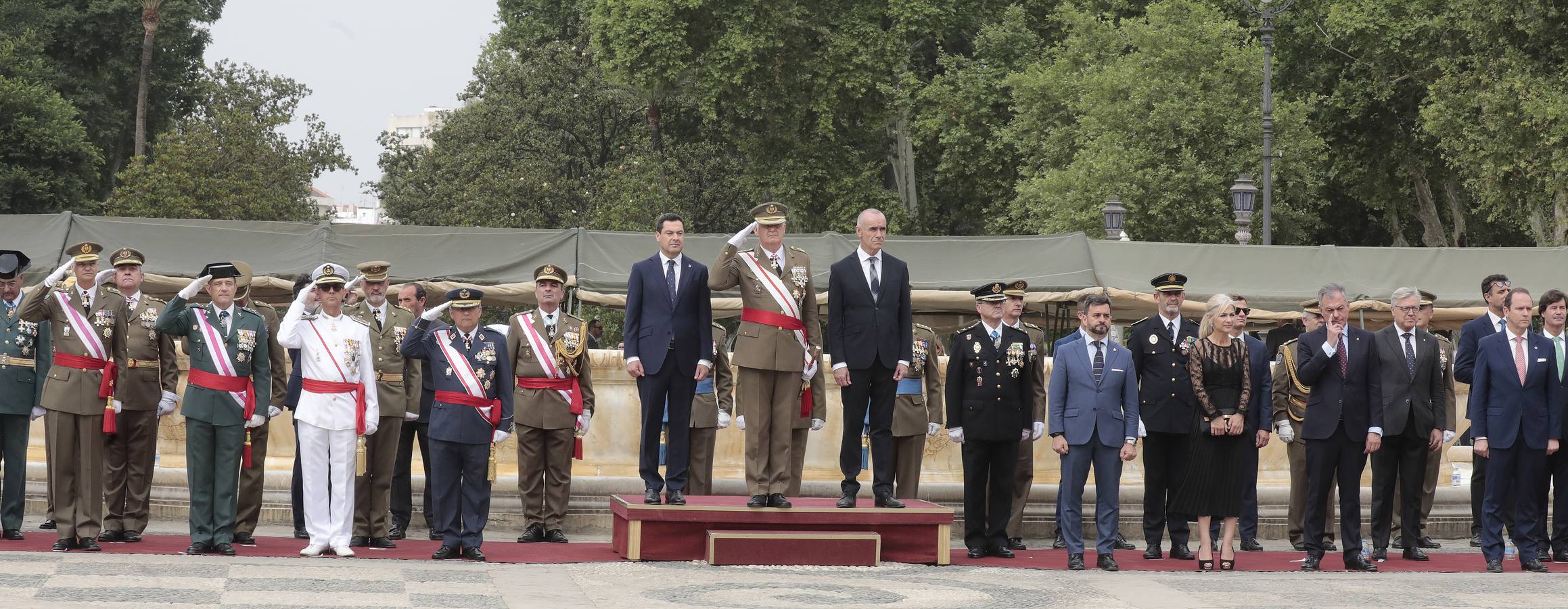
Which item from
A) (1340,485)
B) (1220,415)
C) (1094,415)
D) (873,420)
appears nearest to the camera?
(873,420)

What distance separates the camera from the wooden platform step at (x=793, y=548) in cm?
996

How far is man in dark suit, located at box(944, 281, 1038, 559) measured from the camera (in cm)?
1091

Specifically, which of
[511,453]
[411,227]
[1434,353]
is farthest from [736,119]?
[1434,353]

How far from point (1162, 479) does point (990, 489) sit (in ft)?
3.70

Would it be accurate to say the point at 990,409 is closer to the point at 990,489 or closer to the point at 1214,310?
the point at 990,489

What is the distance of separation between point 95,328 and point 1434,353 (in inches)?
341

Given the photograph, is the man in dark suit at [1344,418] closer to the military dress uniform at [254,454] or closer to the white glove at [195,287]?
the white glove at [195,287]

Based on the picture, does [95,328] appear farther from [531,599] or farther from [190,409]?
[531,599]

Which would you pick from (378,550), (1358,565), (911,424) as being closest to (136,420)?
(378,550)

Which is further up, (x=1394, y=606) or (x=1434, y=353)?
(x=1434, y=353)

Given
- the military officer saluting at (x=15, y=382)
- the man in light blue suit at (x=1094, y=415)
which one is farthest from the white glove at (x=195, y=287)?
the man in light blue suit at (x=1094, y=415)

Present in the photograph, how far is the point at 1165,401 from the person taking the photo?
35.4 feet

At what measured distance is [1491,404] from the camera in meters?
11.3

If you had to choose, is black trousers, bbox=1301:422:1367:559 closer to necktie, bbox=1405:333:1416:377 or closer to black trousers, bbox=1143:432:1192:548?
necktie, bbox=1405:333:1416:377
